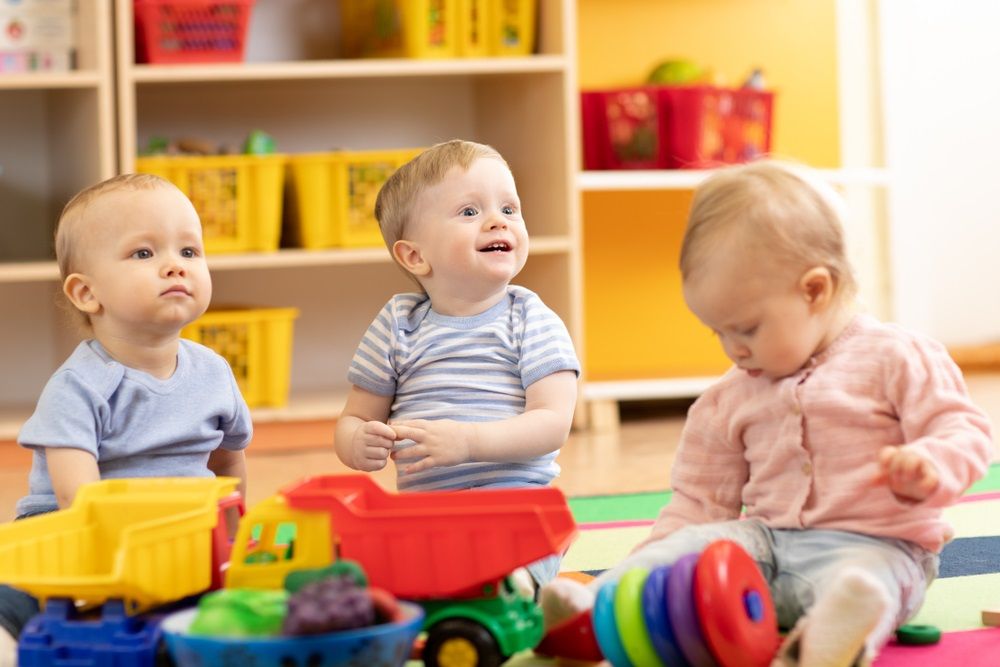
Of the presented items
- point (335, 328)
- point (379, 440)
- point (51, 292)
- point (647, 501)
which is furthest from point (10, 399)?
point (379, 440)

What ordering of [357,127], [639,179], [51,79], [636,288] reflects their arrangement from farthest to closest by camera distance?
[636,288]
[357,127]
[639,179]
[51,79]

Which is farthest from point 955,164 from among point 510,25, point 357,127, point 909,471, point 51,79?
point 909,471

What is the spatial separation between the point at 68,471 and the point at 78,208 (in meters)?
0.24

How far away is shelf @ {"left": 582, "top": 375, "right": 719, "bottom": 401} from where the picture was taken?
7.87 ft

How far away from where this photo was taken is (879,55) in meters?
2.81

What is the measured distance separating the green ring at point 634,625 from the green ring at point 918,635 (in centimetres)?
22

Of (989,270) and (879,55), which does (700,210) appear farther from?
(989,270)

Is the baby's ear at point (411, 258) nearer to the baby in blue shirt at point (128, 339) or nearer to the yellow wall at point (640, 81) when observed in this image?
the baby in blue shirt at point (128, 339)

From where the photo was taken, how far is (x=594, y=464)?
201cm

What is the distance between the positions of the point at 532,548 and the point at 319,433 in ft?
4.63

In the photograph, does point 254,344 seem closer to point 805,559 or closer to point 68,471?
point 68,471

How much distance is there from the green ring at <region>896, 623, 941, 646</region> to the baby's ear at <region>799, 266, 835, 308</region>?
0.25 metres

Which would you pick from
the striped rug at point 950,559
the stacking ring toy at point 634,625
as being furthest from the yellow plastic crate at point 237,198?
the stacking ring toy at point 634,625

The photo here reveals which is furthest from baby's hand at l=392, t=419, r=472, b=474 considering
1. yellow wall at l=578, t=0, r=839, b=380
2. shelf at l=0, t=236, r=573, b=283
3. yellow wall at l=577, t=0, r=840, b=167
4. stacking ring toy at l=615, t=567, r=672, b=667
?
yellow wall at l=577, t=0, r=840, b=167
